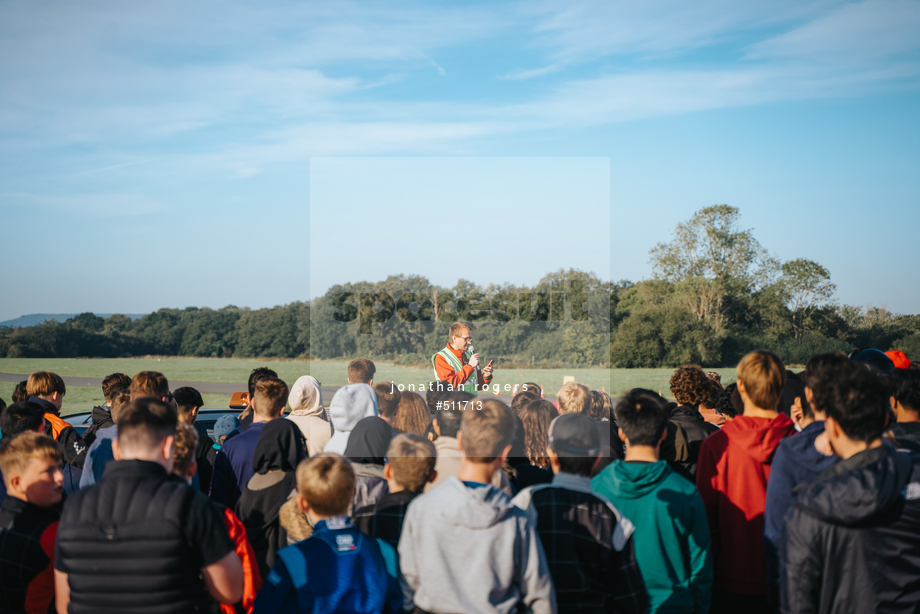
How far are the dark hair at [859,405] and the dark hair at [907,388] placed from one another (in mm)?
1235

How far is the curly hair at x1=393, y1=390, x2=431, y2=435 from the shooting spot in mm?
4961

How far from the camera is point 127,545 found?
2373mm

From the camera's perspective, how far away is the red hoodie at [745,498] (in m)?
3.31

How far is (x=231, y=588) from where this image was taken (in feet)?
8.30

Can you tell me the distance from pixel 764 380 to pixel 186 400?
172 inches

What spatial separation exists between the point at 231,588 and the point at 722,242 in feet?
164

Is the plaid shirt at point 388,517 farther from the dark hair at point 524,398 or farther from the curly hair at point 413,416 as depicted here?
the dark hair at point 524,398

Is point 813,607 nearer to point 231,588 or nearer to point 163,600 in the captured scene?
point 231,588

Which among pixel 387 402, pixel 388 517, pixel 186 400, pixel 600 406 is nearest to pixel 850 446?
pixel 388 517

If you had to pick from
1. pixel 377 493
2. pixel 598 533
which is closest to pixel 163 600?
pixel 377 493

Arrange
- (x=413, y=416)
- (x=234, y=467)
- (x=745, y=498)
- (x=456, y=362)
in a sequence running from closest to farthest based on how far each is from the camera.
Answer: (x=745, y=498)
(x=234, y=467)
(x=413, y=416)
(x=456, y=362)

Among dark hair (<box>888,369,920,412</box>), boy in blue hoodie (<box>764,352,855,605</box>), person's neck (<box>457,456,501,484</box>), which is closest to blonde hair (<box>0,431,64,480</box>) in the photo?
person's neck (<box>457,456,501,484</box>)

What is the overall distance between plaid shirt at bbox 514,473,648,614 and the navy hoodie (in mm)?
678

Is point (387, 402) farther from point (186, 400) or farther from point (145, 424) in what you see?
point (145, 424)
